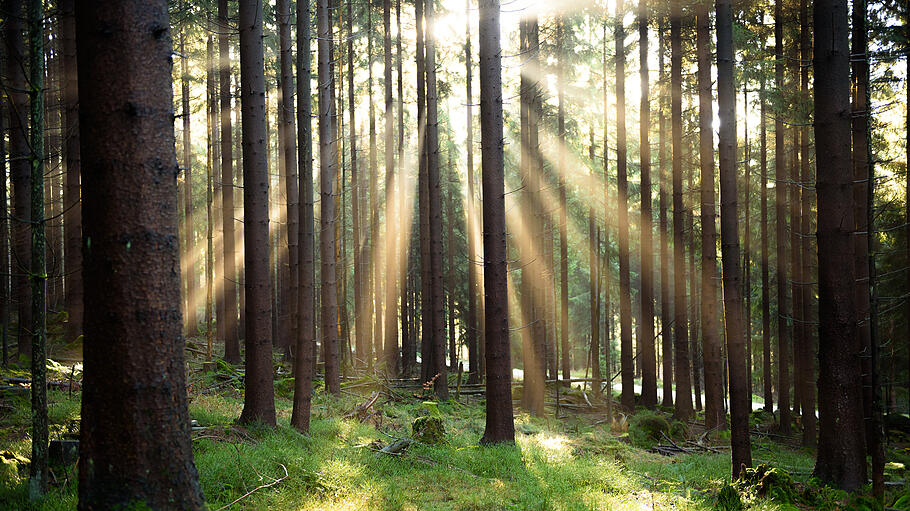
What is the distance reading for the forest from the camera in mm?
3729

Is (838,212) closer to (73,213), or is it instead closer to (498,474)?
(498,474)

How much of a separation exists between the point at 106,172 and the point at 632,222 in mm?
23304

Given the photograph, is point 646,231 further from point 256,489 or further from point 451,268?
point 256,489

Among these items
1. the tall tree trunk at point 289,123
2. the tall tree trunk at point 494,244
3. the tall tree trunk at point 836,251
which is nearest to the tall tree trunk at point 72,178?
the tall tree trunk at point 289,123

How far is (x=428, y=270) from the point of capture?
1880 centimetres

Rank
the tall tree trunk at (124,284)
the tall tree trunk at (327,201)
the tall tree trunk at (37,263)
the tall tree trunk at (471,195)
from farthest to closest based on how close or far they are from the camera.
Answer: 1. the tall tree trunk at (471,195)
2. the tall tree trunk at (327,201)
3. the tall tree trunk at (37,263)
4. the tall tree trunk at (124,284)

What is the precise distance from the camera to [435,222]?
16.7m

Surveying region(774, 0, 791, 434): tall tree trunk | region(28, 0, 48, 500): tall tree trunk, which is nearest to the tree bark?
region(774, 0, 791, 434): tall tree trunk

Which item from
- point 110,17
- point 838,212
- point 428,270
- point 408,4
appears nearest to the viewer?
point 110,17

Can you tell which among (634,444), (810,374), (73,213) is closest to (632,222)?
(810,374)

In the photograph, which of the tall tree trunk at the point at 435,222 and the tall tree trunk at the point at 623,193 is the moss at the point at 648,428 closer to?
the tall tree trunk at the point at 623,193

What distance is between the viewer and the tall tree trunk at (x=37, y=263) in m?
5.38

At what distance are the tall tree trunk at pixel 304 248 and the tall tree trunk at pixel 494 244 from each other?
337cm

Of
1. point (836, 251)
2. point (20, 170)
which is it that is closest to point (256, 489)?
point (836, 251)
